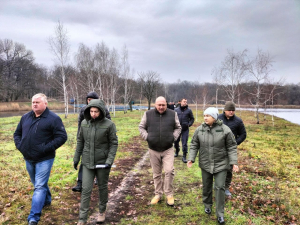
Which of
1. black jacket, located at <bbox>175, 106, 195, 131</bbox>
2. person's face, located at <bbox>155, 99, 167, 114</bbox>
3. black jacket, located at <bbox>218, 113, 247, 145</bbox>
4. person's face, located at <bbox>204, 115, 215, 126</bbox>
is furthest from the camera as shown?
black jacket, located at <bbox>175, 106, 195, 131</bbox>

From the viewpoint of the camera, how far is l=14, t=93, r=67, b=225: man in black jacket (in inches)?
126

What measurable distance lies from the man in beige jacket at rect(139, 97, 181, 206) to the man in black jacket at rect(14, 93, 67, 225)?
171 centimetres

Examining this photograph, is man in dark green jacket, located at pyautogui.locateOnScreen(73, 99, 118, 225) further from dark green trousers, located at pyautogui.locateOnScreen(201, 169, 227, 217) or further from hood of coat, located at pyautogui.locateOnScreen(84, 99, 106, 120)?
dark green trousers, located at pyautogui.locateOnScreen(201, 169, 227, 217)

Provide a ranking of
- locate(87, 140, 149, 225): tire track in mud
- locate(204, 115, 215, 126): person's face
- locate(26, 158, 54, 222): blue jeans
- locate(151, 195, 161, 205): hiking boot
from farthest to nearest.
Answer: locate(151, 195, 161, 205): hiking boot
locate(87, 140, 149, 225): tire track in mud
locate(204, 115, 215, 126): person's face
locate(26, 158, 54, 222): blue jeans

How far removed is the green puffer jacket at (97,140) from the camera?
3.25 meters

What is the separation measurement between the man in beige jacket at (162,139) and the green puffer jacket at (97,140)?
955mm

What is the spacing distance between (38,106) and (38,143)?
61 cm

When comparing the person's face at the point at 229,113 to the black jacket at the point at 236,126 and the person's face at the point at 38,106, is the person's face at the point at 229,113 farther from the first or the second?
the person's face at the point at 38,106

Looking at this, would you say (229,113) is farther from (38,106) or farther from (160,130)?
(38,106)

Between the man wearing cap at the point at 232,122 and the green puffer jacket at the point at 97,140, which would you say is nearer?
the green puffer jacket at the point at 97,140

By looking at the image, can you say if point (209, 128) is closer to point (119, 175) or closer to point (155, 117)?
point (155, 117)

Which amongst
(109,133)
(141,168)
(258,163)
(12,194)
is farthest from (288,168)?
(12,194)

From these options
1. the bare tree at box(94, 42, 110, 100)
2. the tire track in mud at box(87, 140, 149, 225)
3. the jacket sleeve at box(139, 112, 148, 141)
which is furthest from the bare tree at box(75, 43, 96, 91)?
the jacket sleeve at box(139, 112, 148, 141)

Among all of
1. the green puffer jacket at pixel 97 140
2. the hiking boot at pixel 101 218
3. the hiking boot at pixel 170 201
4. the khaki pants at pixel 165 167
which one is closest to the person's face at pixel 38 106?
the green puffer jacket at pixel 97 140
